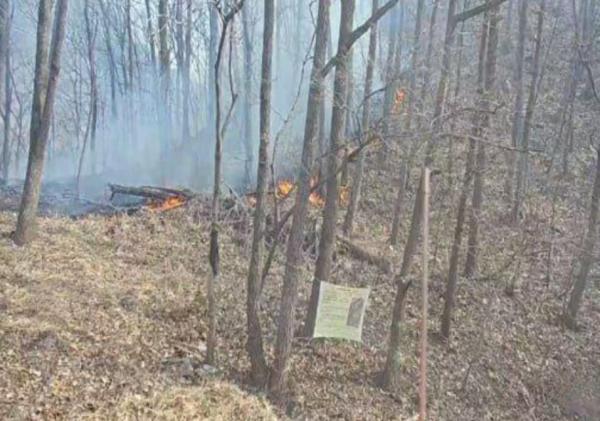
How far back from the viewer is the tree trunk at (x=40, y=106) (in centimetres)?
959

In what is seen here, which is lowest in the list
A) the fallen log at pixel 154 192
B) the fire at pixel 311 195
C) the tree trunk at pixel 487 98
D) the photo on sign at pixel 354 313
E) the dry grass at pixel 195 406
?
the dry grass at pixel 195 406

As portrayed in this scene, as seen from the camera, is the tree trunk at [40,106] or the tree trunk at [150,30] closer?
the tree trunk at [40,106]

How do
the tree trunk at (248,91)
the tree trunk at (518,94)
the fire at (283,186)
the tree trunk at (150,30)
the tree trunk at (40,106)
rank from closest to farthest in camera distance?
1. the tree trunk at (40,106)
2. the fire at (283,186)
3. the tree trunk at (518,94)
4. the tree trunk at (248,91)
5. the tree trunk at (150,30)

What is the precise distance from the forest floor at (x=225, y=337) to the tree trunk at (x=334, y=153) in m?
1.00

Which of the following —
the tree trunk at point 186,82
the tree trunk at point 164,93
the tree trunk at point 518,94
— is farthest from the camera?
the tree trunk at point 186,82

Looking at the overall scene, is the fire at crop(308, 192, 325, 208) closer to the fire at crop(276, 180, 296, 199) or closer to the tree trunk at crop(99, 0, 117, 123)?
the fire at crop(276, 180, 296, 199)

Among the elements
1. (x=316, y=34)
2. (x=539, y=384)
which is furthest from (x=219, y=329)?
(x=539, y=384)

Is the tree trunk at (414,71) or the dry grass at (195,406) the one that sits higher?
the tree trunk at (414,71)

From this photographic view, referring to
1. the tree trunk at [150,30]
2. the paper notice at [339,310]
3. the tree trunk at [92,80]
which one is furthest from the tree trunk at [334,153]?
the tree trunk at [150,30]

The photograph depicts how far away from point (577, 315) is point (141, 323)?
10165 millimetres

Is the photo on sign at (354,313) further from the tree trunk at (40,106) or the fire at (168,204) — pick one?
the fire at (168,204)

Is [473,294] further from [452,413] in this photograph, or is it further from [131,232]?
[131,232]

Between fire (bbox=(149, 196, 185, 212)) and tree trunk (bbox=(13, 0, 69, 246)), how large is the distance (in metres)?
3.66

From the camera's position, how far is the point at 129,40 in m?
26.4
